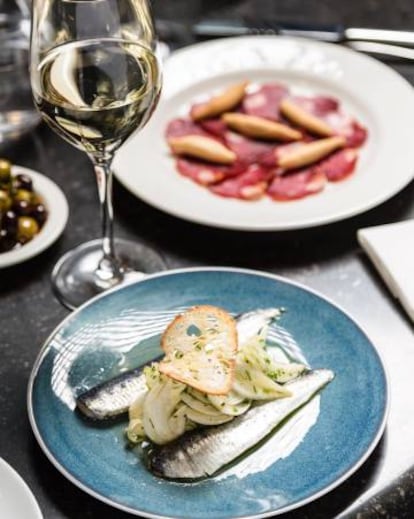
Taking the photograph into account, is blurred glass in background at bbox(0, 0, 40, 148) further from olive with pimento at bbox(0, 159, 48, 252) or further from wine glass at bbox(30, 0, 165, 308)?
wine glass at bbox(30, 0, 165, 308)

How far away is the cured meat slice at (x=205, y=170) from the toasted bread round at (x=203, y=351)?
0.33 metres

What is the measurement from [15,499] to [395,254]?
1.58ft

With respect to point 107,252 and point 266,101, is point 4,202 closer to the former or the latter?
point 107,252

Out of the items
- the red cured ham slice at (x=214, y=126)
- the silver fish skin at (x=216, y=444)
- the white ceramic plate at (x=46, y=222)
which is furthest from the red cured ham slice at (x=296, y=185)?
the silver fish skin at (x=216, y=444)

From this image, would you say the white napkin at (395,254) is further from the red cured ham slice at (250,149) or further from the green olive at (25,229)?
the green olive at (25,229)

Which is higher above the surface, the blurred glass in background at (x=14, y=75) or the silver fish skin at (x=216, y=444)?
the silver fish skin at (x=216, y=444)

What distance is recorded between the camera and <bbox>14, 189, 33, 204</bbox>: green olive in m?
1.09

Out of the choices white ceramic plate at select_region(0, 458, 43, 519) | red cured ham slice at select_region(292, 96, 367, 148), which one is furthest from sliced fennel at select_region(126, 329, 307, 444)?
red cured ham slice at select_region(292, 96, 367, 148)

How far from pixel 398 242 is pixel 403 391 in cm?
20

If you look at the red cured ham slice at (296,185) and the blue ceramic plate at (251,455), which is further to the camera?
the red cured ham slice at (296,185)

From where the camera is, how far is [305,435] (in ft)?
2.72

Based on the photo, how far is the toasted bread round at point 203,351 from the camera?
0.78 metres

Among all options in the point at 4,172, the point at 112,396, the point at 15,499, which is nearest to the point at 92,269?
the point at 4,172

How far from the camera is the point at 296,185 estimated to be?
116 centimetres
